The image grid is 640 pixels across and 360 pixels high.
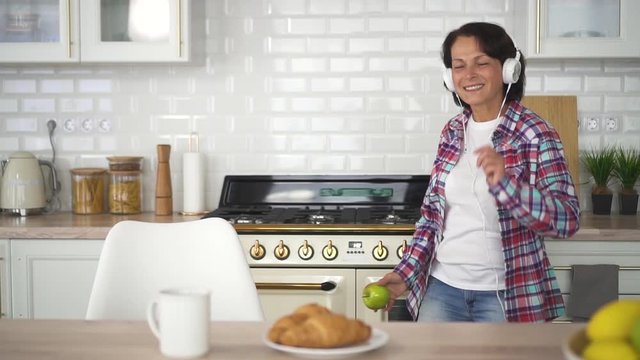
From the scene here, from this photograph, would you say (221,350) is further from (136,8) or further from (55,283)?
(136,8)

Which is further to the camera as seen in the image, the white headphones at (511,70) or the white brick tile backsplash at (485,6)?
the white brick tile backsplash at (485,6)

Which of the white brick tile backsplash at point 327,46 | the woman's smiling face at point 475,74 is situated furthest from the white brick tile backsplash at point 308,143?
the woman's smiling face at point 475,74

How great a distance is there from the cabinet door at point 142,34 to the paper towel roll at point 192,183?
1.60ft

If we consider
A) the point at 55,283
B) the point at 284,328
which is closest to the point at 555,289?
the point at 284,328

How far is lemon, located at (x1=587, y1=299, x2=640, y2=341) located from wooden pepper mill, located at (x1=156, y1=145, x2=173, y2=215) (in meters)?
2.82

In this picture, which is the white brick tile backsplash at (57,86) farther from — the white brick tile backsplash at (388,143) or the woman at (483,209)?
the woman at (483,209)

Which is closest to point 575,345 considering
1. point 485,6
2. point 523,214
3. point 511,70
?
point 523,214

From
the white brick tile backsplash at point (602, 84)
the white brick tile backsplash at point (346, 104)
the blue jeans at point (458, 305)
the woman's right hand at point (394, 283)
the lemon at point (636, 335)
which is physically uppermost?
the white brick tile backsplash at point (602, 84)

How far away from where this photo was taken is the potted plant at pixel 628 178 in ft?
11.9

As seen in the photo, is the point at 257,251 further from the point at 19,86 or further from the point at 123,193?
the point at 19,86

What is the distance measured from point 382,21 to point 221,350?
2.66 metres

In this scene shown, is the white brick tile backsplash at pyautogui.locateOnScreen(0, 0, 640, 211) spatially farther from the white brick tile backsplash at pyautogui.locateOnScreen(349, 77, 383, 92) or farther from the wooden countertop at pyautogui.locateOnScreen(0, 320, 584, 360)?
the wooden countertop at pyautogui.locateOnScreen(0, 320, 584, 360)

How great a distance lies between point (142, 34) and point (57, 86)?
66cm

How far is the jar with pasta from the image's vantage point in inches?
147
